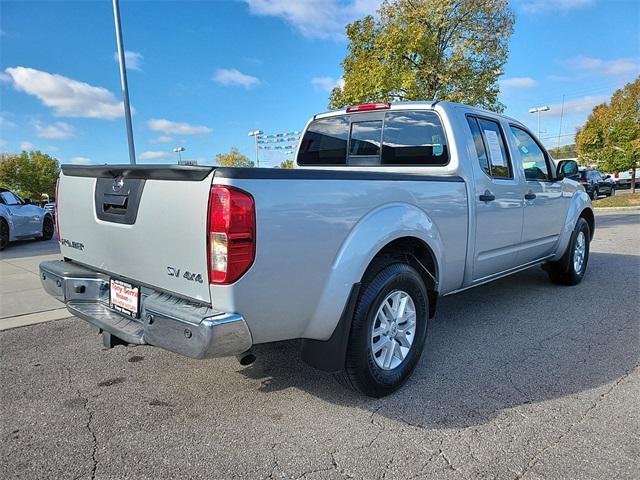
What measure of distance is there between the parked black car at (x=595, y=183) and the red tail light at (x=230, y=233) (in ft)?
87.6

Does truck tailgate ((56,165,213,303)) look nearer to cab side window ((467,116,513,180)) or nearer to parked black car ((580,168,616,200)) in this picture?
cab side window ((467,116,513,180))

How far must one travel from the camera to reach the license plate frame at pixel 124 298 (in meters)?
2.50

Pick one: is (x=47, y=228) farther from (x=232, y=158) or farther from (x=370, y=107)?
(x=232, y=158)

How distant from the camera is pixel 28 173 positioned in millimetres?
46906

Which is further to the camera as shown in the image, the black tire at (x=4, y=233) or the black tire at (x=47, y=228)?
the black tire at (x=47, y=228)

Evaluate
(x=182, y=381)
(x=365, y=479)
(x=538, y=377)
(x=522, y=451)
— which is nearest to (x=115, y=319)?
(x=182, y=381)

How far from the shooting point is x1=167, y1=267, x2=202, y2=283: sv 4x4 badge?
2174 mm

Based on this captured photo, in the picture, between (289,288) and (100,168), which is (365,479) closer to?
(289,288)

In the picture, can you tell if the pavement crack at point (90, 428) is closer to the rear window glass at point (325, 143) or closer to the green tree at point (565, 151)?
the rear window glass at point (325, 143)

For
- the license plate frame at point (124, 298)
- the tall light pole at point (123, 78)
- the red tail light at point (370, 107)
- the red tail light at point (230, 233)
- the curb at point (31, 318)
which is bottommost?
the curb at point (31, 318)

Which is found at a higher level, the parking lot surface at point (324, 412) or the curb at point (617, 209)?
the curb at point (617, 209)

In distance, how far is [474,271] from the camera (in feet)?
12.2

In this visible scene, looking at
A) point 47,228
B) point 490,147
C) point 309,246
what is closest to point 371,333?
point 309,246

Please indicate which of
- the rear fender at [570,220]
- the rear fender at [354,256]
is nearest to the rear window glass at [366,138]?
the rear fender at [354,256]
